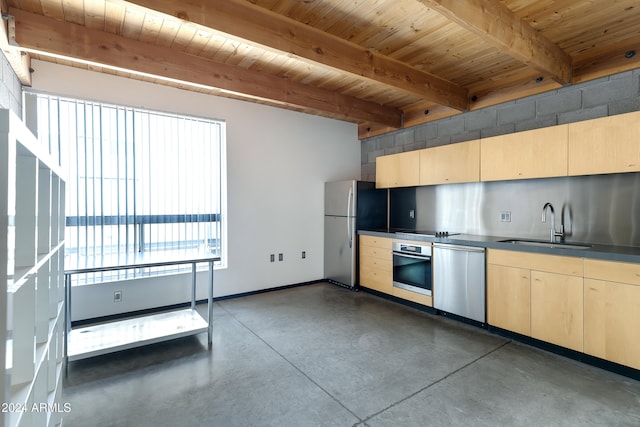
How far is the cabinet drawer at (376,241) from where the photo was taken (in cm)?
441

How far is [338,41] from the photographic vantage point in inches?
115

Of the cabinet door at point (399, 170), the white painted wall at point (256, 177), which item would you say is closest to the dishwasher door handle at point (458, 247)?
the cabinet door at point (399, 170)

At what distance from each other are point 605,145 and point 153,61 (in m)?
4.21

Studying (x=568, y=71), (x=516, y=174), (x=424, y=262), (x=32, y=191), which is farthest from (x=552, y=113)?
(x=32, y=191)

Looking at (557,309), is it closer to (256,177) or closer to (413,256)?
(413,256)

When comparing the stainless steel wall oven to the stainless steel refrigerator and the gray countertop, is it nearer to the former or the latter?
the gray countertop

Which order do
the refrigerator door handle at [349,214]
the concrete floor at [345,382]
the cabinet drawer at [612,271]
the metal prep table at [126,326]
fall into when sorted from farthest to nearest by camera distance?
the refrigerator door handle at [349,214] → the metal prep table at [126,326] → the cabinet drawer at [612,271] → the concrete floor at [345,382]

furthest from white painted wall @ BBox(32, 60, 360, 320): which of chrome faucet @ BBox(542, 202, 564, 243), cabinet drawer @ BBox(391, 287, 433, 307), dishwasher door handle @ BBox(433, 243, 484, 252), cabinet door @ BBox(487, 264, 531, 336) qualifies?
chrome faucet @ BBox(542, 202, 564, 243)

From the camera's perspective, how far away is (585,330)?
2639 millimetres

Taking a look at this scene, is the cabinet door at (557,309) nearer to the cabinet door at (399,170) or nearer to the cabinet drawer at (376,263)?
the cabinet drawer at (376,263)

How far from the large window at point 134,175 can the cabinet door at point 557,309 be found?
3.74m

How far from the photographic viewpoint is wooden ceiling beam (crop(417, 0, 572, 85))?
2.16m

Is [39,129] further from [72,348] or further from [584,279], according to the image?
[584,279]

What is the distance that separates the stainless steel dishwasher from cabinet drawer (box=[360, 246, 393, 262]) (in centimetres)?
73
